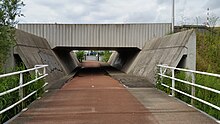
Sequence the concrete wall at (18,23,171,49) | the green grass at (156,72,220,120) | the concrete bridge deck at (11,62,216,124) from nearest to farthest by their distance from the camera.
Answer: the concrete bridge deck at (11,62,216,124)
the green grass at (156,72,220,120)
the concrete wall at (18,23,171,49)

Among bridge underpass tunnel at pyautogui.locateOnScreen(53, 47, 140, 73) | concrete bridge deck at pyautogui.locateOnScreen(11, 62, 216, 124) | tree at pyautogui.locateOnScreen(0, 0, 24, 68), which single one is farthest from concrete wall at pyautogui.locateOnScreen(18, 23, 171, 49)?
concrete bridge deck at pyautogui.locateOnScreen(11, 62, 216, 124)

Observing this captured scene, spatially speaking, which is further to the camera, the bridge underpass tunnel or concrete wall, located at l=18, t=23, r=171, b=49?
the bridge underpass tunnel

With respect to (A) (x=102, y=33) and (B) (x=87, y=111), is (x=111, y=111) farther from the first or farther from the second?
(A) (x=102, y=33)

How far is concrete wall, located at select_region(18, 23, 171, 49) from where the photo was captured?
2766cm

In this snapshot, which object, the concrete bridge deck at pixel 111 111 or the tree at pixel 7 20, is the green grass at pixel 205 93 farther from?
the tree at pixel 7 20

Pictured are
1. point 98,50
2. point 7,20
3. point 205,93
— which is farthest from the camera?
point 98,50

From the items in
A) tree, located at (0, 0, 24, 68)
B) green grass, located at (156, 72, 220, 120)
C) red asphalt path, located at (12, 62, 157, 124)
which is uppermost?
tree, located at (0, 0, 24, 68)

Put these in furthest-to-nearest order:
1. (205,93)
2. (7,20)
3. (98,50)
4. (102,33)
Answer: (98,50) → (102,33) → (7,20) → (205,93)

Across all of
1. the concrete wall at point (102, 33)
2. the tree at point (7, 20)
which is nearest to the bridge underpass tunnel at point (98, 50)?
the concrete wall at point (102, 33)

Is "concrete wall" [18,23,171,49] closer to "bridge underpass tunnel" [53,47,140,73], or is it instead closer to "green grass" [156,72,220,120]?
"bridge underpass tunnel" [53,47,140,73]

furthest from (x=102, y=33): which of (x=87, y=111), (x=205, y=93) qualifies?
(x=87, y=111)

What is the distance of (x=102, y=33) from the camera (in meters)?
27.8

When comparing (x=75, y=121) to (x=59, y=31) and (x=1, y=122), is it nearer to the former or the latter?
(x=1, y=122)

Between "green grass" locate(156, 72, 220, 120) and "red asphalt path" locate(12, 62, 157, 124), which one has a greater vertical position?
"green grass" locate(156, 72, 220, 120)
